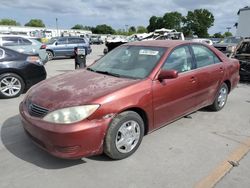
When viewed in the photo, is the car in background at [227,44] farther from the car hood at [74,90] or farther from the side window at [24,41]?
the car hood at [74,90]

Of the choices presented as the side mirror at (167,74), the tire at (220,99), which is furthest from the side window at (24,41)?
the side mirror at (167,74)

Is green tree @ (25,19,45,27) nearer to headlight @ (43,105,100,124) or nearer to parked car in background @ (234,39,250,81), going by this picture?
parked car in background @ (234,39,250,81)

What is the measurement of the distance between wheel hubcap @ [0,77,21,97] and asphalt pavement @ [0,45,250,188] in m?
2.23

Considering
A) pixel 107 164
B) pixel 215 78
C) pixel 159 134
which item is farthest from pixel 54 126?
pixel 215 78

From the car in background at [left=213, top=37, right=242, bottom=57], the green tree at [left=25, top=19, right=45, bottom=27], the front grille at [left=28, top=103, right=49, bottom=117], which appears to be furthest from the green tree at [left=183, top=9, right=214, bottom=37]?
the front grille at [left=28, top=103, right=49, bottom=117]

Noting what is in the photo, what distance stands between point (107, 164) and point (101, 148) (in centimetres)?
28

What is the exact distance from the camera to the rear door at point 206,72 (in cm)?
464

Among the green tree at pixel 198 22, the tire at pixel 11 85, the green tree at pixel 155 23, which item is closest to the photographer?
the tire at pixel 11 85

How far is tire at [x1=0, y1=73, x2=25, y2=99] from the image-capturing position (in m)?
6.45

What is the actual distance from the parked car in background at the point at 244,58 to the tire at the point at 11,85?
7.04 metres

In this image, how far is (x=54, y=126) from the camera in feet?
9.73

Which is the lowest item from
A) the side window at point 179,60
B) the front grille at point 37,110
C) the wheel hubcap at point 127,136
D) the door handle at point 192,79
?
the wheel hubcap at point 127,136

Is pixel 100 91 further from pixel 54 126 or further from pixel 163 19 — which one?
pixel 163 19

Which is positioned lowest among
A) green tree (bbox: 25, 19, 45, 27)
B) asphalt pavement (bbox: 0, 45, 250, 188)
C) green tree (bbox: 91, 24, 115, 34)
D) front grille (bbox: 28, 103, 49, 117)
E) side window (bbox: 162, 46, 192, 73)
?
asphalt pavement (bbox: 0, 45, 250, 188)
